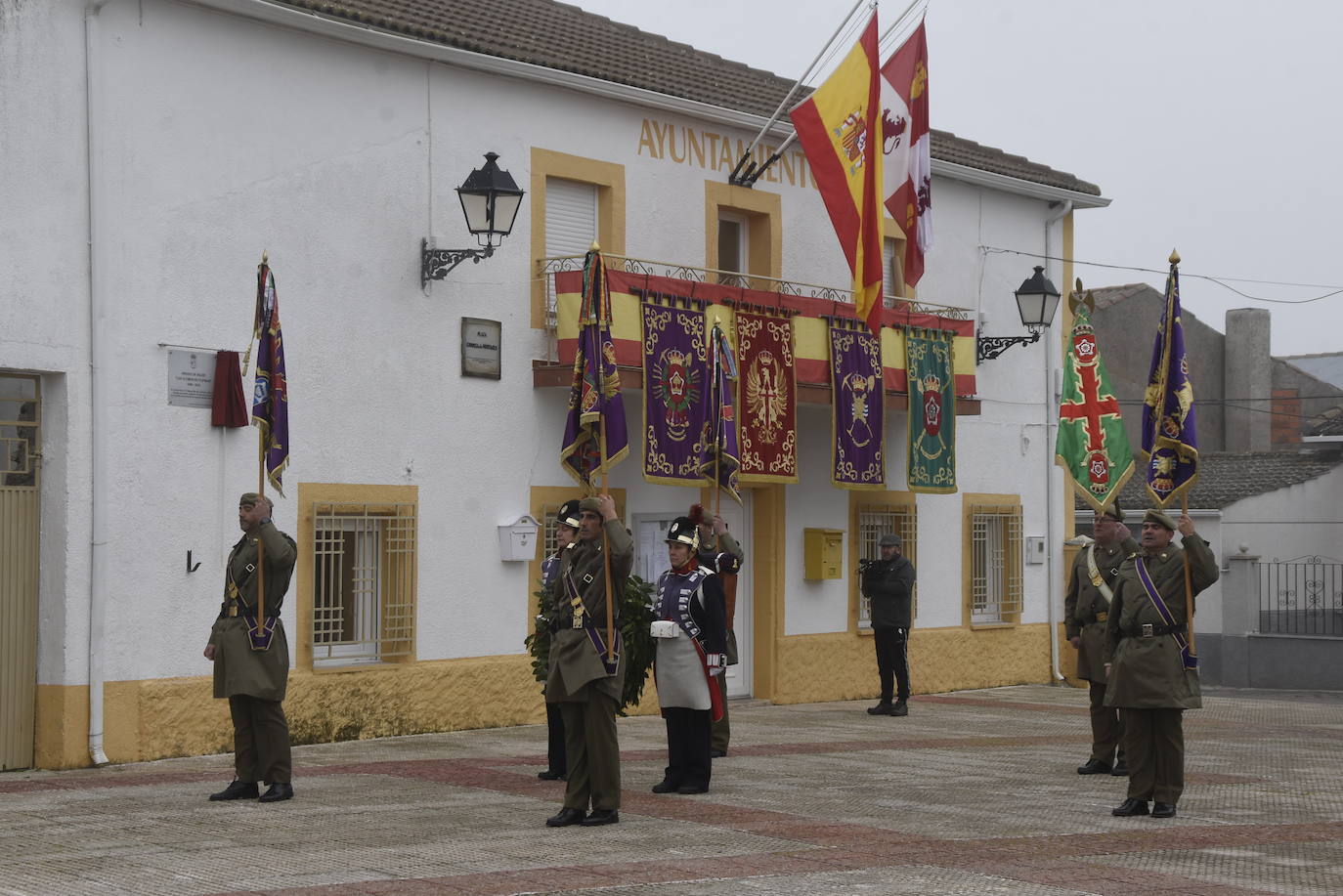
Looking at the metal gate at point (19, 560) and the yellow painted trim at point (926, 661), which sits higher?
the metal gate at point (19, 560)

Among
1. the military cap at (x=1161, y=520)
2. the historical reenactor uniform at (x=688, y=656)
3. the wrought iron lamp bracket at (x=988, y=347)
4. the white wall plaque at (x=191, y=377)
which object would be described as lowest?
the historical reenactor uniform at (x=688, y=656)

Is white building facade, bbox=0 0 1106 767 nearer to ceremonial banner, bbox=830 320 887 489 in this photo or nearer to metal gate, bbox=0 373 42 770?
metal gate, bbox=0 373 42 770

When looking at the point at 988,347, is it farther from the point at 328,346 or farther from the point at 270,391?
the point at 270,391

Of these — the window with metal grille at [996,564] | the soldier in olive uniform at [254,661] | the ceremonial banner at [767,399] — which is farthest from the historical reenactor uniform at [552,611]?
the window with metal grille at [996,564]

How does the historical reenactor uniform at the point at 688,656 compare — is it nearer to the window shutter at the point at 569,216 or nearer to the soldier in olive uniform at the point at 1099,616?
the soldier in olive uniform at the point at 1099,616

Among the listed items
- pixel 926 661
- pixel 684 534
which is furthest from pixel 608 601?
pixel 926 661

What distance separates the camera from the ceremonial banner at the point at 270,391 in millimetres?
11211

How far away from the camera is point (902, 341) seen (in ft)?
61.5

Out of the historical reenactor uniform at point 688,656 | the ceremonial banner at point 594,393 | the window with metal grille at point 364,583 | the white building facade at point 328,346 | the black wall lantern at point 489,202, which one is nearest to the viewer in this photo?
the ceremonial banner at point 594,393

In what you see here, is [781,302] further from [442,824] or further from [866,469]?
[442,824]

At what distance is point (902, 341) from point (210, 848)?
1163 cm

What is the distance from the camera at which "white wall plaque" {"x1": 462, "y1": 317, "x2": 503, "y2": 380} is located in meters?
15.2

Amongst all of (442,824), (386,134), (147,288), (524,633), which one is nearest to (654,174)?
(386,134)

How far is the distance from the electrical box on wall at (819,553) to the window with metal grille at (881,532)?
66 centimetres
